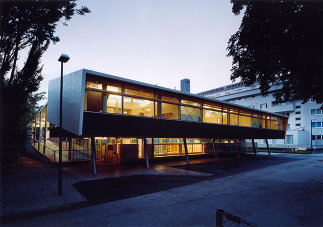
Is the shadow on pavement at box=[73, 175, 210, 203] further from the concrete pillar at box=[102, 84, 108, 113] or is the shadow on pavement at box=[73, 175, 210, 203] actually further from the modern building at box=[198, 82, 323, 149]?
the modern building at box=[198, 82, 323, 149]

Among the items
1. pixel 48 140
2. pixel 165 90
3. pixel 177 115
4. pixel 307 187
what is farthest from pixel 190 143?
pixel 48 140

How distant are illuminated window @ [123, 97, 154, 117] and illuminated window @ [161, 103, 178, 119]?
53.0 inches

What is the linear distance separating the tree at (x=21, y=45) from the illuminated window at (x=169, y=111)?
9913 mm

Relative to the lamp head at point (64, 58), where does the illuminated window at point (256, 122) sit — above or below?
below

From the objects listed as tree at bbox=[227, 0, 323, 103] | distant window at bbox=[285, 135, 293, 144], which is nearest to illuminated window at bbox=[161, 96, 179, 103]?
tree at bbox=[227, 0, 323, 103]

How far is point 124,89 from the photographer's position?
14.8 meters

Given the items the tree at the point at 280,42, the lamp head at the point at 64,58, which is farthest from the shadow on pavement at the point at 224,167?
the lamp head at the point at 64,58

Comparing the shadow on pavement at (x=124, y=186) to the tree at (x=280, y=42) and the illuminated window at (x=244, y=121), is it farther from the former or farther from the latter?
the illuminated window at (x=244, y=121)

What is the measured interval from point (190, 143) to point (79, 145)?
12.5 meters

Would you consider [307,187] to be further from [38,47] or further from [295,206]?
[38,47]

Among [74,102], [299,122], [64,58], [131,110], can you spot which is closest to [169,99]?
[131,110]

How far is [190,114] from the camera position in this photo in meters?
19.5

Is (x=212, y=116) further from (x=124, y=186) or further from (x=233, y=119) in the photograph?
(x=124, y=186)

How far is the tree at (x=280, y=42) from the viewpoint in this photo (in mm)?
7195
